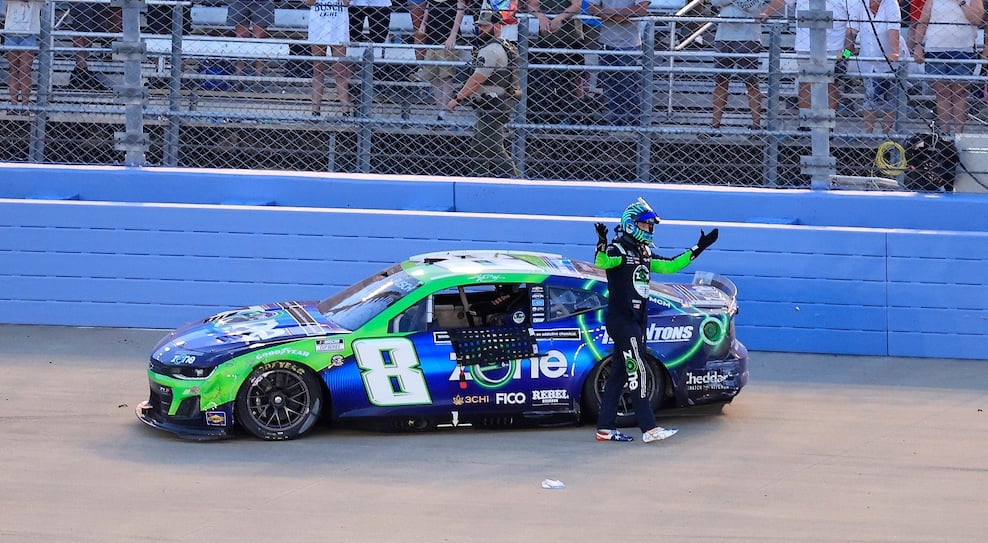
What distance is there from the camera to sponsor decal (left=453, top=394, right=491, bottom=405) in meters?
8.82

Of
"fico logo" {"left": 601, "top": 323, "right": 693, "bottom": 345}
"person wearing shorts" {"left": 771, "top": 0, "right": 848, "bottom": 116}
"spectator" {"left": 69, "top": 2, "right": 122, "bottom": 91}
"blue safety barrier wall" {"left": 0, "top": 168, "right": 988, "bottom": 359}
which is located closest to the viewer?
"fico logo" {"left": 601, "top": 323, "right": 693, "bottom": 345}

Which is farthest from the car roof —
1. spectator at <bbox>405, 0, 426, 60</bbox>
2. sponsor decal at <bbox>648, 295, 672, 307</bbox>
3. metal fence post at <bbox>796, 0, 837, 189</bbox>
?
spectator at <bbox>405, 0, 426, 60</bbox>

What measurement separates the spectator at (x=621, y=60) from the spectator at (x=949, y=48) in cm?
256

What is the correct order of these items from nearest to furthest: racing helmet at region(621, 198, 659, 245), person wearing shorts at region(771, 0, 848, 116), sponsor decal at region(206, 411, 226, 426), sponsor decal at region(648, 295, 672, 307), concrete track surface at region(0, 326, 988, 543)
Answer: concrete track surface at region(0, 326, 988, 543)
sponsor decal at region(206, 411, 226, 426)
racing helmet at region(621, 198, 659, 245)
sponsor decal at region(648, 295, 672, 307)
person wearing shorts at region(771, 0, 848, 116)

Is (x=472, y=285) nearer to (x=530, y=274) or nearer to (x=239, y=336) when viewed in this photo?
(x=530, y=274)

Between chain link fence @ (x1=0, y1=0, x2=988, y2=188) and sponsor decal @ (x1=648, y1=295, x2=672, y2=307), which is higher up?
chain link fence @ (x1=0, y1=0, x2=988, y2=188)

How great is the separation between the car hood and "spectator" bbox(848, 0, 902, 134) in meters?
5.50

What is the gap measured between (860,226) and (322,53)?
5.17m

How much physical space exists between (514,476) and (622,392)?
137 cm

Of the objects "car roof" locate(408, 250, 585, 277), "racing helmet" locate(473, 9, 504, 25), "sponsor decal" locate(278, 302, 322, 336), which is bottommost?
"sponsor decal" locate(278, 302, 322, 336)

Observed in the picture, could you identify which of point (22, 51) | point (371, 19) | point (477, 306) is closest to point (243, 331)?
point (477, 306)

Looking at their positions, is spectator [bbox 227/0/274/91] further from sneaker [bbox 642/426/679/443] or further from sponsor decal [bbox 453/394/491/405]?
sneaker [bbox 642/426/679/443]

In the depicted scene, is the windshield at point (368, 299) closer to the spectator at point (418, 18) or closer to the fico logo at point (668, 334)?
the fico logo at point (668, 334)

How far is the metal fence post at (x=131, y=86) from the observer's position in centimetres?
1168
